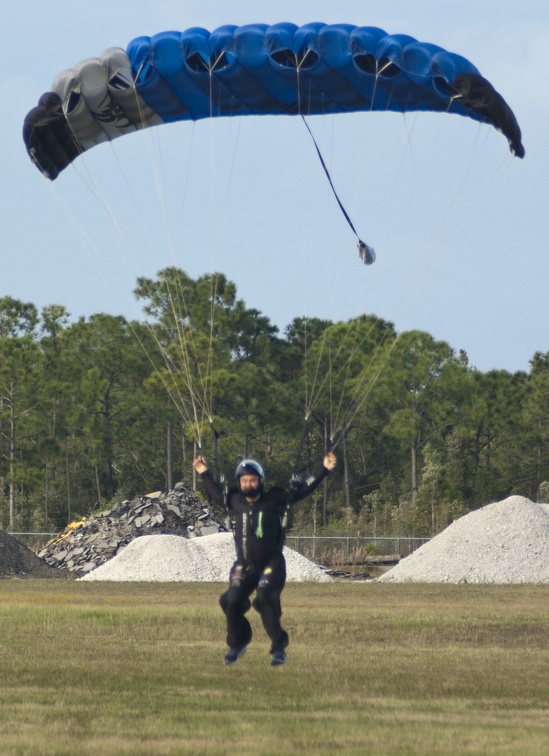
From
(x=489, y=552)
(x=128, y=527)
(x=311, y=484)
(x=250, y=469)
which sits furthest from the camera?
(x=128, y=527)

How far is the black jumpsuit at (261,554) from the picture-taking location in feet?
39.9

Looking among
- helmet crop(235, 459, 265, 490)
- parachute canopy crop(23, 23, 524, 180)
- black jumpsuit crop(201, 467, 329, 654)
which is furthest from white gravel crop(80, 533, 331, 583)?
helmet crop(235, 459, 265, 490)

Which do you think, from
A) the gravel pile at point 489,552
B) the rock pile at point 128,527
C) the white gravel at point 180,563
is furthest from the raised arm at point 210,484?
the rock pile at point 128,527

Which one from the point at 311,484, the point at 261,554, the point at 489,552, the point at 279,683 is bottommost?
the point at 279,683

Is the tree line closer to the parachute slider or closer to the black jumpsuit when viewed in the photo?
the parachute slider

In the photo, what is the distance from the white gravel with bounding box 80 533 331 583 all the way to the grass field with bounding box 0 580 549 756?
11720mm

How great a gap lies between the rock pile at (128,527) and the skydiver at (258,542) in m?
29.3

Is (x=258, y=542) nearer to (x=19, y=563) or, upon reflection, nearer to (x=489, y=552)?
(x=489, y=552)

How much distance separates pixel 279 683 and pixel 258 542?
139 cm

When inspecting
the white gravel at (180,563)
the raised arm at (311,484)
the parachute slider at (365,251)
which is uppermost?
the parachute slider at (365,251)

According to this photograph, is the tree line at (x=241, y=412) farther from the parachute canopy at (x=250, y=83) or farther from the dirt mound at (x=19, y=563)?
the parachute canopy at (x=250, y=83)

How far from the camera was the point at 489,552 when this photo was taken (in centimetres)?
3544

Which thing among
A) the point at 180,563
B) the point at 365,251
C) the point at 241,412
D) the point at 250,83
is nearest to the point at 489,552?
the point at 180,563

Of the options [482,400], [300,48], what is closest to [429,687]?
[300,48]
